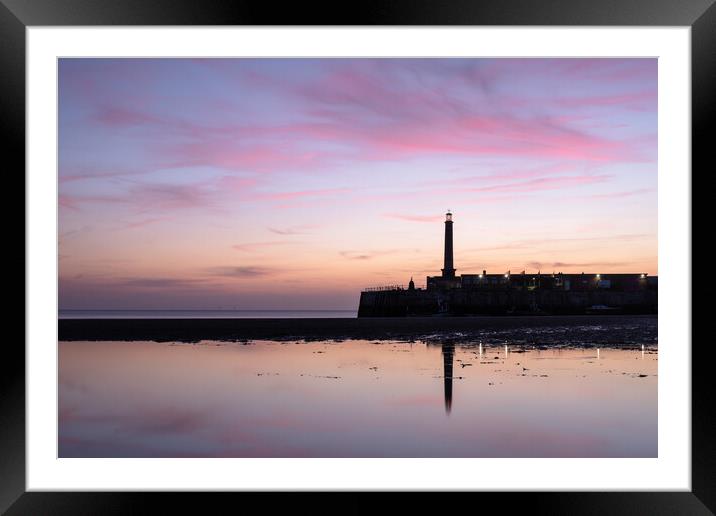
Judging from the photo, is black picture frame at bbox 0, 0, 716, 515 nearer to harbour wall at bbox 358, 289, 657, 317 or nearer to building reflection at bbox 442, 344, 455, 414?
building reflection at bbox 442, 344, 455, 414

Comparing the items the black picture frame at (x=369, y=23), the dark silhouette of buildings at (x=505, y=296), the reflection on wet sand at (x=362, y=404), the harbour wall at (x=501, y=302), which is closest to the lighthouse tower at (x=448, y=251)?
the dark silhouette of buildings at (x=505, y=296)

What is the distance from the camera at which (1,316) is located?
5.63 ft

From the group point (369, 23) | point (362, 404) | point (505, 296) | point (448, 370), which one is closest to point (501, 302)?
point (505, 296)

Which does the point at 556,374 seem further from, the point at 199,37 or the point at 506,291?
the point at 506,291

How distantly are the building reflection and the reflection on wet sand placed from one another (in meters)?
0.02

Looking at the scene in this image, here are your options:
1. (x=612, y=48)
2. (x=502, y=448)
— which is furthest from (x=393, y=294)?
(x=612, y=48)

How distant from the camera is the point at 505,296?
2372 centimetres

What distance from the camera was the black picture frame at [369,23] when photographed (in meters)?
1.72

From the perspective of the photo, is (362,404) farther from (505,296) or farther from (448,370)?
(505,296)

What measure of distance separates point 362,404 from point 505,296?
1922 centimetres

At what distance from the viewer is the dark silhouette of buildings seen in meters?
23.2

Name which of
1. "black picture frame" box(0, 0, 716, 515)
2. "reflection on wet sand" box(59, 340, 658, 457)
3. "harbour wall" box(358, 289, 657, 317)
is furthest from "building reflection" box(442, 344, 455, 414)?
"harbour wall" box(358, 289, 657, 317)

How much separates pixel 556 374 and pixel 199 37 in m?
6.08

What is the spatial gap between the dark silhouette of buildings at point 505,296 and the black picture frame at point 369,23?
21292mm
